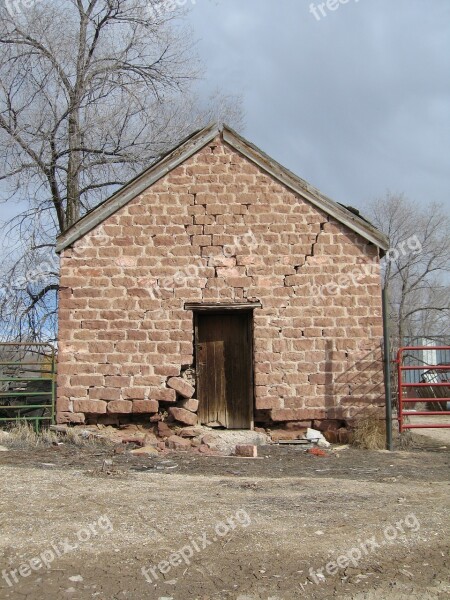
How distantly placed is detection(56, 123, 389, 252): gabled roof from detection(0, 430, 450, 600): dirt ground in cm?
418

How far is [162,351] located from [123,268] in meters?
1.60

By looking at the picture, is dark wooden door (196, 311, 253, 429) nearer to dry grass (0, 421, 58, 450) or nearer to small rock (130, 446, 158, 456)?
small rock (130, 446, 158, 456)

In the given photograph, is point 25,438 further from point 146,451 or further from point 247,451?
point 247,451

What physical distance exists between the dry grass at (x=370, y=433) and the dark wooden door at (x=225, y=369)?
5.98 ft

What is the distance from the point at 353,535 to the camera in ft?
16.6

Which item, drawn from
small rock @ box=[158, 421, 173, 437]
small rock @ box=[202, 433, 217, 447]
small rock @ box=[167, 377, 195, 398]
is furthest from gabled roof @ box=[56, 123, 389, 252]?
small rock @ box=[202, 433, 217, 447]

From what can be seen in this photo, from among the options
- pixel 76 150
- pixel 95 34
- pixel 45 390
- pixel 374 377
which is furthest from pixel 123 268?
pixel 95 34

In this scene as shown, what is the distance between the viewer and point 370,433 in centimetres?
1016

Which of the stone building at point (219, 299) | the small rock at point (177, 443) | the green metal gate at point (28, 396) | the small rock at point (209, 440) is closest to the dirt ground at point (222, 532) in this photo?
the small rock at point (177, 443)

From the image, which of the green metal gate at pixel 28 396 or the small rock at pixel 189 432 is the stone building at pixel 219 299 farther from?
the green metal gate at pixel 28 396

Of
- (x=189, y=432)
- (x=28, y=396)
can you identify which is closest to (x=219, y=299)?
(x=189, y=432)

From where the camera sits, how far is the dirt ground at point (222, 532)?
411 centimetres

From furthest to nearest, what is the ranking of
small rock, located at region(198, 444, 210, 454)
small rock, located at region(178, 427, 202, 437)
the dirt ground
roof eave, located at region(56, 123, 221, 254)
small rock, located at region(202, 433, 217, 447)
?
roof eave, located at region(56, 123, 221, 254) → small rock, located at region(178, 427, 202, 437) → small rock, located at region(202, 433, 217, 447) → small rock, located at region(198, 444, 210, 454) → the dirt ground

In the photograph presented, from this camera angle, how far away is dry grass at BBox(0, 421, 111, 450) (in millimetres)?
9805
